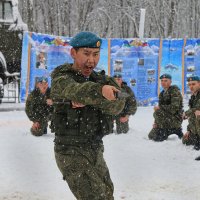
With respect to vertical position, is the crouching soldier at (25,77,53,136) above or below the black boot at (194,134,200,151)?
above

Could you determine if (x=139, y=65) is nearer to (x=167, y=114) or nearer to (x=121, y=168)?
(x=167, y=114)

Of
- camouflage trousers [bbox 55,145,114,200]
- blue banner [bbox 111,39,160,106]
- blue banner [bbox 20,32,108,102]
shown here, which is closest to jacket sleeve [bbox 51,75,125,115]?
camouflage trousers [bbox 55,145,114,200]

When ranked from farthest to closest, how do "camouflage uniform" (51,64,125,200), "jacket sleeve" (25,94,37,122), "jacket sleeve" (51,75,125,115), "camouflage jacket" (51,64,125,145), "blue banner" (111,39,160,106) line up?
"blue banner" (111,39,160,106) → "jacket sleeve" (25,94,37,122) → "camouflage uniform" (51,64,125,200) → "camouflage jacket" (51,64,125,145) → "jacket sleeve" (51,75,125,115)

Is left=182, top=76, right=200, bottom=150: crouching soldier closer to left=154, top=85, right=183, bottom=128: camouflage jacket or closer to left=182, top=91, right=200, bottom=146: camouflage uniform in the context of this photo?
left=182, top=91, right=200, bottom=146: camouflage uniform

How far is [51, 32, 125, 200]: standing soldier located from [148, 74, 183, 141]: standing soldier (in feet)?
16.3

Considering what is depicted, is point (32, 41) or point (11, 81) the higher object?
point (32, 41)

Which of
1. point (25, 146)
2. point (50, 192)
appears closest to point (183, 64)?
point (25, 146)

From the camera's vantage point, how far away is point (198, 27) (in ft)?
109

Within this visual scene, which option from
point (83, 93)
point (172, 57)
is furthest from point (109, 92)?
point (172, 57)

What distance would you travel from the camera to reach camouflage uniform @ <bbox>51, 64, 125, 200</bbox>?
283 centimetres

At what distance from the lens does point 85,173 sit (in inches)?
113

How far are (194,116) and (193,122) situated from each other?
0.57 feet

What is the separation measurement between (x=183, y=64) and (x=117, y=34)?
19998 millimetres

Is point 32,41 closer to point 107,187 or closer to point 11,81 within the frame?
point 11,81
